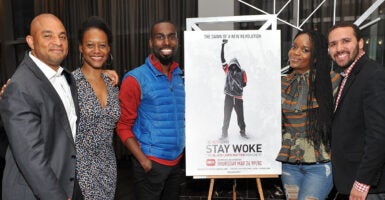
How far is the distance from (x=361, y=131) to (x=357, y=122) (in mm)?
54

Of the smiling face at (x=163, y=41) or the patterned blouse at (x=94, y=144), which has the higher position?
the smiling face at (x=163, y=41)

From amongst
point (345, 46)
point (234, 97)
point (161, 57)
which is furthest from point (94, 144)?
point (345, 46)

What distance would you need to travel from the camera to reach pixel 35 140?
146cm

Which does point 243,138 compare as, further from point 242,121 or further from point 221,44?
point 221,44

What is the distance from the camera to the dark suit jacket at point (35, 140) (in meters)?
1.45

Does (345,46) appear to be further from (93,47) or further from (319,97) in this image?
(93,47)

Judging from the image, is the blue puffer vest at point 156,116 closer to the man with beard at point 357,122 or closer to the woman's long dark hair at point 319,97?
the woman's long dark hair at point 319,97

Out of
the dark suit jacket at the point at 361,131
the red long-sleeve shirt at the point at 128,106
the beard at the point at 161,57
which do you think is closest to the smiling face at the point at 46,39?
the red long-sleeve shirt at the point at 128,106

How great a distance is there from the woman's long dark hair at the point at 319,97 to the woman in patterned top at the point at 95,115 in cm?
119

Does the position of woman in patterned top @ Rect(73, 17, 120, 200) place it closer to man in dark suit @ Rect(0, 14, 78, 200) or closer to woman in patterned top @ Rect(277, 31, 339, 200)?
man in dark suit @ Rect(0, 14, 78, 200)

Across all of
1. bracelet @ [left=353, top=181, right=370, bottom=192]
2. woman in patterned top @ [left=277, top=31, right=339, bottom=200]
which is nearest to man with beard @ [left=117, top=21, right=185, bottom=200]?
woman in patterned top @ [left=277, top=31, right=339, bottom=200]

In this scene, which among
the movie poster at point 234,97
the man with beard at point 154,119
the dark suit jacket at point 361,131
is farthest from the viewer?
the movie poster at point 234,97

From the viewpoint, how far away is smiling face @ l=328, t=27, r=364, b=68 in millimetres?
1958

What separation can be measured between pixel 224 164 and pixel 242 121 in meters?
0.35
